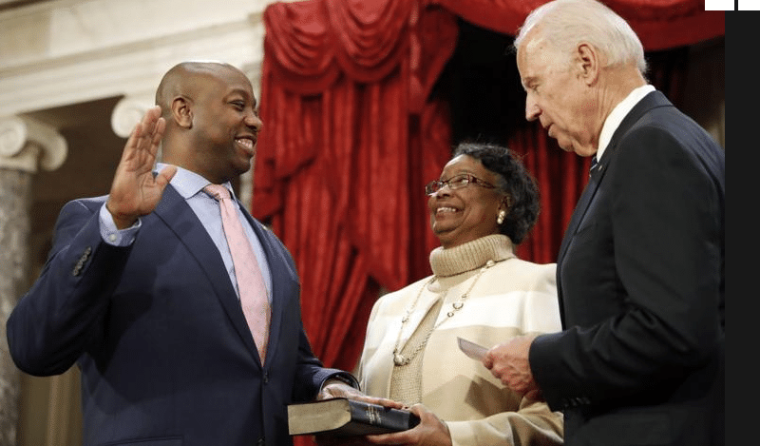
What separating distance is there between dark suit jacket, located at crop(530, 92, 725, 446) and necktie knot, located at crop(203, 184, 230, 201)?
1.02 meters

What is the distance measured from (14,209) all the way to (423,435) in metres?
4.66

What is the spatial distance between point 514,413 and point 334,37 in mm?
3003

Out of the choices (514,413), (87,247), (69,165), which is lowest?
(514,413)

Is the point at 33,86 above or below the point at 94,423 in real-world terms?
above

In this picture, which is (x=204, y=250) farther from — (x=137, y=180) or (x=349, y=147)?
(x=349, y=147)

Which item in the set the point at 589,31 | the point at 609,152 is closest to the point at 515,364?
the point at 609,152

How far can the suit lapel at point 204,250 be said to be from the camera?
2.40m

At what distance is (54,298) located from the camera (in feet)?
7.20

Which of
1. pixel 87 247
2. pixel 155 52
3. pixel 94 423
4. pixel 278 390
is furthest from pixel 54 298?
pixel 155 52

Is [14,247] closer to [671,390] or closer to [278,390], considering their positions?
[278,390]

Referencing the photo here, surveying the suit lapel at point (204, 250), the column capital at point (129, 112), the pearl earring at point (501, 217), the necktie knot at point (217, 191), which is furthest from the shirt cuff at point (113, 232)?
the column capital at point (129, 112)

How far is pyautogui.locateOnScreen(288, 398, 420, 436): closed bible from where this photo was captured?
2.20 metres

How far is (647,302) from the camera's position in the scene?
182 cm

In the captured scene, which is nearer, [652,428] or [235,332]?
[652,428]
